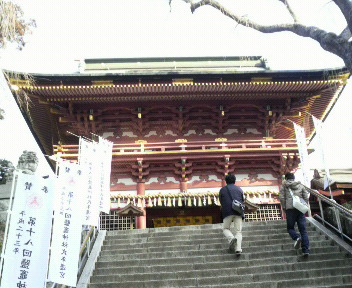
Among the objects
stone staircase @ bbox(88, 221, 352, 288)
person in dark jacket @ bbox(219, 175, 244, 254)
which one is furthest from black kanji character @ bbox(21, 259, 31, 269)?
person in dark jacket @ bbox(219, 175, 244, 254)

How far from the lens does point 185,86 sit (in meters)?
14.2

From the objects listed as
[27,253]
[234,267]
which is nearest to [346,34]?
[234,267]

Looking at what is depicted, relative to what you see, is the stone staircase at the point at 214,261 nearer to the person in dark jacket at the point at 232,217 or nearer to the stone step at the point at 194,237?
the stone step at the point at 194,237

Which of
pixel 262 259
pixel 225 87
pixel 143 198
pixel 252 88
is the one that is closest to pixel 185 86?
pixel 225 87

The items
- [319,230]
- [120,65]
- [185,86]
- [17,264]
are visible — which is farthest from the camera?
[120,65]

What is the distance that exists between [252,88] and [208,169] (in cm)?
372

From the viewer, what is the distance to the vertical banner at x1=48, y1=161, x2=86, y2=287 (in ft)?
19.9

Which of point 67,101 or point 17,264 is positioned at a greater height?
point 67,101

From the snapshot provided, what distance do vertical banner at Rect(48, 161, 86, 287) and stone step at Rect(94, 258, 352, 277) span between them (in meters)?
1.12

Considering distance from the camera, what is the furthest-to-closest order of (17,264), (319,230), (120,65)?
(120,65) → (319,230) → (17,264)

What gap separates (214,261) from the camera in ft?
24.4

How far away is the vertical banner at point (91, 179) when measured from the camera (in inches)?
346

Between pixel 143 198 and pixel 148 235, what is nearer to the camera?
pixel 148 235

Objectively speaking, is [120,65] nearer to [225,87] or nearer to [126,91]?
[126,91]
